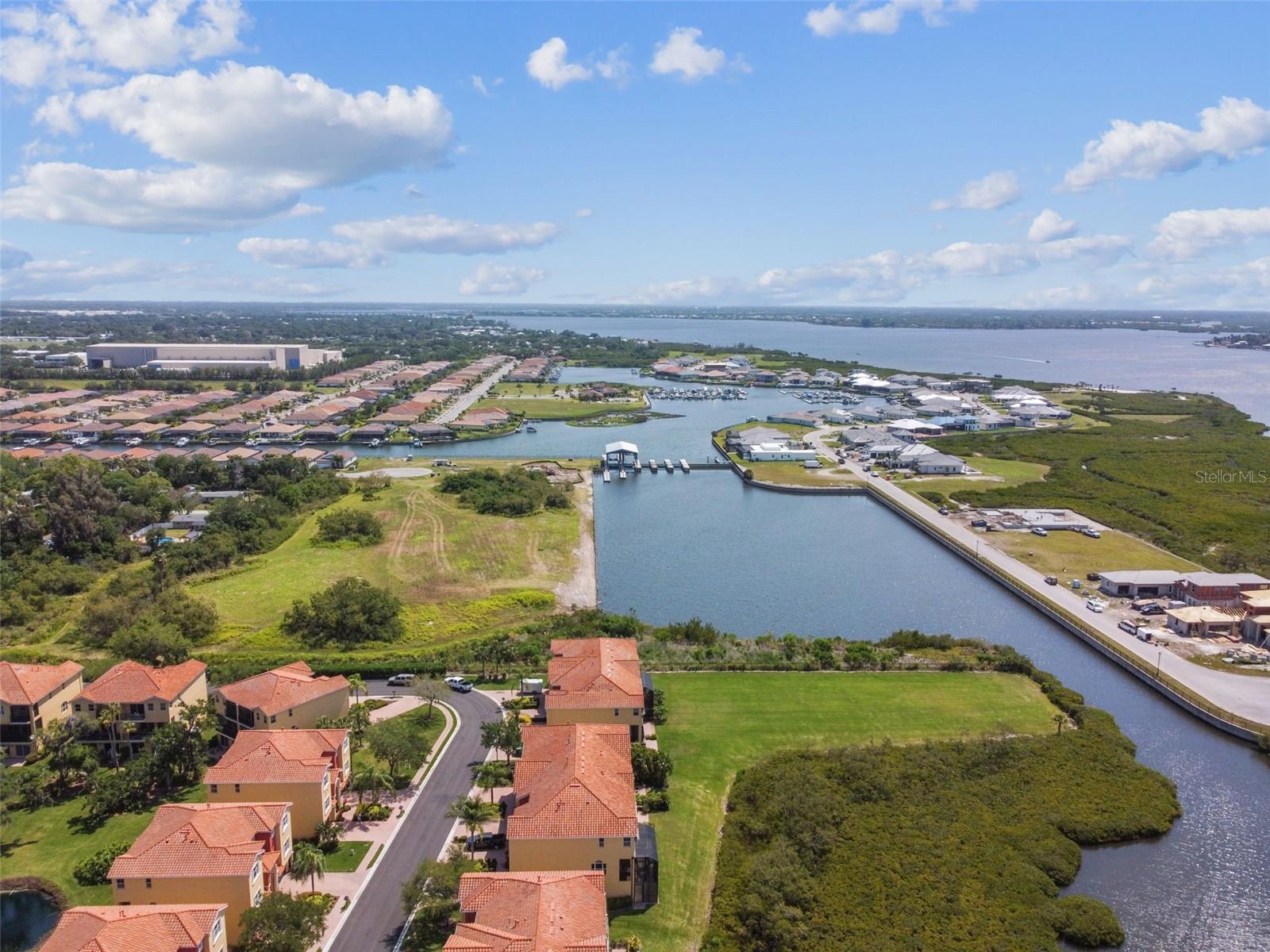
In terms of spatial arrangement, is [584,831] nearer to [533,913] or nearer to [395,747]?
[533,913]

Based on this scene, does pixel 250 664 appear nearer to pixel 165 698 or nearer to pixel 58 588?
pixel 165 698

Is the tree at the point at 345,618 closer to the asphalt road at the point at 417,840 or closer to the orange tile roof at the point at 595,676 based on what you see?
the asphalt road at the point at 417,840

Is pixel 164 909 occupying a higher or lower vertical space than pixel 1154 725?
higher

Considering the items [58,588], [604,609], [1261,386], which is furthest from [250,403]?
[1261,386]

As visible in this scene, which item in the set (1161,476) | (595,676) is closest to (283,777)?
(595,676)

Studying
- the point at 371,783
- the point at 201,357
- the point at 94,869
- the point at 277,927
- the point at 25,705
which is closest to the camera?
the point at 277,927

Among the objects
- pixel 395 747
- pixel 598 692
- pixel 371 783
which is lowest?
pixel 371 783

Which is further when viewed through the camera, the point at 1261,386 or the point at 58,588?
the point at 1261,386
